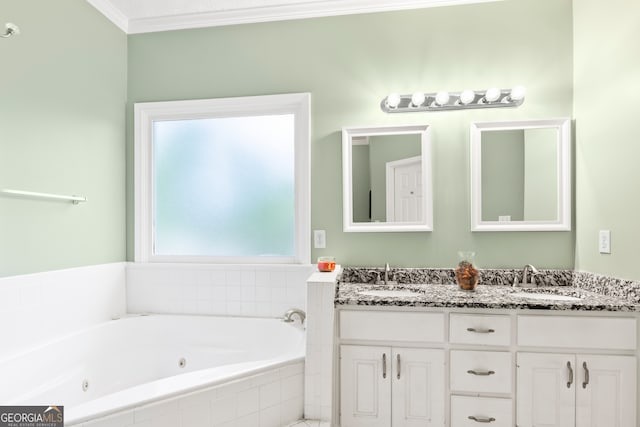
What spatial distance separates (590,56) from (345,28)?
147 centimetres

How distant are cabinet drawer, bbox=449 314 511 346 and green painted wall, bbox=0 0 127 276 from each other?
2173 mm

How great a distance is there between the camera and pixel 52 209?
6.62ft

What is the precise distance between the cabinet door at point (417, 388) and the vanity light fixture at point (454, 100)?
1.47 metres

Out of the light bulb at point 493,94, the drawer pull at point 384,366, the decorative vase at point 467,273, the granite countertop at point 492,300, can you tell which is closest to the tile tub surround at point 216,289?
the granite countertop at point 492,300

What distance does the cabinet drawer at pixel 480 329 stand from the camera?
173 centimetres

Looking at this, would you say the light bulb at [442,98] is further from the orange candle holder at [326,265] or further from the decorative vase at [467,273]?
the orange candle holder at [326,265]

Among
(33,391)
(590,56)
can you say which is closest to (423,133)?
(590,56)

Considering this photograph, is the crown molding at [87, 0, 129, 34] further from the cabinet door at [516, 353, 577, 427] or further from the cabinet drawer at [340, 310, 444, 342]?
the cabinet door at [516, 353, 577, 427]

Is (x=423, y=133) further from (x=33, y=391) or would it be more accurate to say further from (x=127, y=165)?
(x=33, y=391)

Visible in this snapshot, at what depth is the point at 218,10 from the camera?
8.23 ft

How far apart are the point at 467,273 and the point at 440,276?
258mm

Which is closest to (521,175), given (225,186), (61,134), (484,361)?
(484,361)

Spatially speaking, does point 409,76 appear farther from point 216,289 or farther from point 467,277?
point 216,289

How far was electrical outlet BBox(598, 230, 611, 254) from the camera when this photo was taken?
191 centimetres
